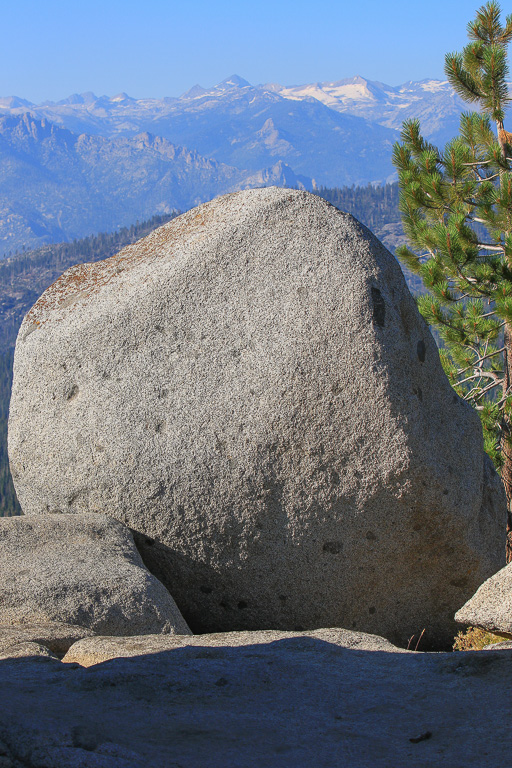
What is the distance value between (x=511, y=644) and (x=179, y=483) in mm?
3439

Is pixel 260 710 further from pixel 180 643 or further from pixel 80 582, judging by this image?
pixel 80 582

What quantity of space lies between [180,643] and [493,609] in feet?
7.66

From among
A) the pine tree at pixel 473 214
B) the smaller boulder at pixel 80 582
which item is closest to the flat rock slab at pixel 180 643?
the smaller boulder at pixel 80 582

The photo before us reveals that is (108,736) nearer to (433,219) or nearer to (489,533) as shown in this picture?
(489,533)

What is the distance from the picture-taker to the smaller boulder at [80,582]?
19.0 ft

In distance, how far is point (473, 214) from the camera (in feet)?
46.9

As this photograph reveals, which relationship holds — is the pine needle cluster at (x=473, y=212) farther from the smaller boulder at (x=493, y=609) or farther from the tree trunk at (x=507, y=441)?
the smaller boulder at (x=493, y=609)

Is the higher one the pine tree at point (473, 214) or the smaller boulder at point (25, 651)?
the pine tree at point (473, 214)

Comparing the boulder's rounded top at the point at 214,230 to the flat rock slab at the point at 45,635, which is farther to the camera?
the boulder's rounded top at the point at 214,230

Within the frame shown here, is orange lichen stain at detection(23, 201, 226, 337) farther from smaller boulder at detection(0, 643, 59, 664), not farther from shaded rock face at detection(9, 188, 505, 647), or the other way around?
smaller boulder at detection(0, 643, 59, 664)

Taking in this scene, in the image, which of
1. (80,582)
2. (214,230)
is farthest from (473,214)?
(80,582)

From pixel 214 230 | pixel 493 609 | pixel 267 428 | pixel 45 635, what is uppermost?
pixel 214 230

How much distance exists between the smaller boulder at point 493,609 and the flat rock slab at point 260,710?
0.54m

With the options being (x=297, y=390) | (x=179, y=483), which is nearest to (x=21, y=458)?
(x=179, y=483)
